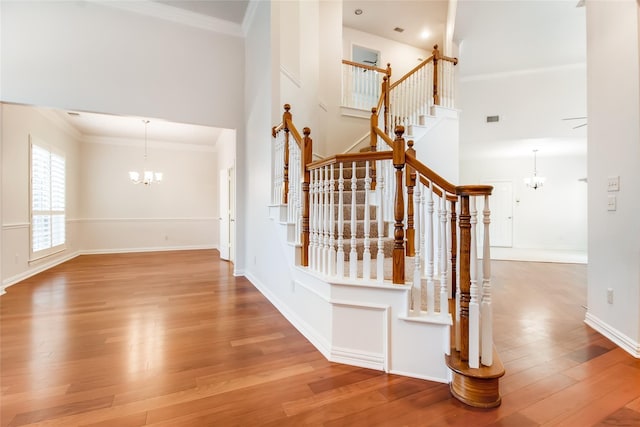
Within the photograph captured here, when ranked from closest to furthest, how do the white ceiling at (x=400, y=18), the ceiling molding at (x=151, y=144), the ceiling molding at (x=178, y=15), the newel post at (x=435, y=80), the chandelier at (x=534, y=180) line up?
the ceiling molding at (x=178, y=15)
the newel post at (x=435, y=80)
the white ceiling at (x=400, y=18)
the ceiling molding at (x=151, y=144)
the chandelier at (x=534, y=180)

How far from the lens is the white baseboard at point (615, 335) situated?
7.17 feet

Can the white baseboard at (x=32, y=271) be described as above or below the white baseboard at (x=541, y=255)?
above

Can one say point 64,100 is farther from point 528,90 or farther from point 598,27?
point 528,90

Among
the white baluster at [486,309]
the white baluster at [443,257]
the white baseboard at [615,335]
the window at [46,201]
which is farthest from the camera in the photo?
the window at [46,201]

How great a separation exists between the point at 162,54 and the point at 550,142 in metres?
8.03

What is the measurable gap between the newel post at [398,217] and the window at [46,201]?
5989mm

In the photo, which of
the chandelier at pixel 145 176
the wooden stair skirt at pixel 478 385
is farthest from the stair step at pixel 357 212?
the chandelier at pixel 145 176

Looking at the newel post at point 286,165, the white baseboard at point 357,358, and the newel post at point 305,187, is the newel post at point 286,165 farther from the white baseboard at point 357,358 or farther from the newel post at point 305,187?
the white baseboard at point 357,358

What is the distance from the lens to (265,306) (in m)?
3.32

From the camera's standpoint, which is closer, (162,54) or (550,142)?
(162,54)

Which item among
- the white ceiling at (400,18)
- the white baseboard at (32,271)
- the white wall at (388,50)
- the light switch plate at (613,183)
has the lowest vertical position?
the white baseboard at (32,271)

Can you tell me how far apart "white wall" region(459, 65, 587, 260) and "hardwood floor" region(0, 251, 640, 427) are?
456 centimetres

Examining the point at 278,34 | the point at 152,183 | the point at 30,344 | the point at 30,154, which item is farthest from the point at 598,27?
the point at 152,183

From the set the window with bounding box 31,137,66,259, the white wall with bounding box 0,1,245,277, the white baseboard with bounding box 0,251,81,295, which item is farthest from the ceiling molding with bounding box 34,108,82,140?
the white baseboard with bounding box 0,251,81,295
